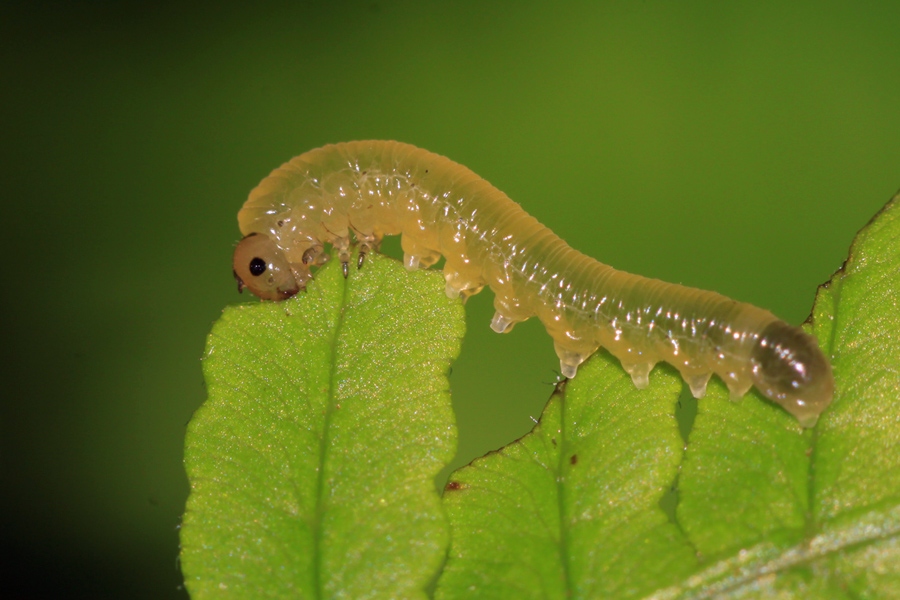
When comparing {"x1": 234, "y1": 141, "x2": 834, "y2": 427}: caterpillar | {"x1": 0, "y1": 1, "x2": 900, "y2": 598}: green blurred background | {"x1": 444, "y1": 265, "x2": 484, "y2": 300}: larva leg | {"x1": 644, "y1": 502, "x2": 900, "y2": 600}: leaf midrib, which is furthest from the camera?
{"x1": 0, "y1": 1, "x2": 900, "y2": 598}: green blurred background

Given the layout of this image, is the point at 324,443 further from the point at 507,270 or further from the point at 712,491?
the point at 712,491

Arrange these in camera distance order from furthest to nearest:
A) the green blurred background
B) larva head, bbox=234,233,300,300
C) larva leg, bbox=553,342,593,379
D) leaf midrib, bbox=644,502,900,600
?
the green blurred background < larva head, bbox=234,233,300,300 < larva leg, bbox=553,342,593,379 < leaf midrib, bbox=644,502,900,600

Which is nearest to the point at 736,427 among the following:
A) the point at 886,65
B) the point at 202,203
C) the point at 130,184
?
the point at 886,65

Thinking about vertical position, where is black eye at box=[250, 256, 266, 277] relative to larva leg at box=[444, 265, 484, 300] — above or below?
above

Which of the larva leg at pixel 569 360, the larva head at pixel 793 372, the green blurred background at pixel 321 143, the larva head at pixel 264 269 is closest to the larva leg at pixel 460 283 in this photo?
the larva leg at pixel 569 360

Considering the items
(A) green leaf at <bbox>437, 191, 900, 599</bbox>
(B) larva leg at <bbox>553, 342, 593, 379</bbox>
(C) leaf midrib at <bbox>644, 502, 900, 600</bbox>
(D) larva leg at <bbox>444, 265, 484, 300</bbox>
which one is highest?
(D) larva leg at <bbox>444, 265, 484, 300</bbox>

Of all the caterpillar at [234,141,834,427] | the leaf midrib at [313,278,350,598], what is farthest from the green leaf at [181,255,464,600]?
the caterpillar at [234,141,834,427]

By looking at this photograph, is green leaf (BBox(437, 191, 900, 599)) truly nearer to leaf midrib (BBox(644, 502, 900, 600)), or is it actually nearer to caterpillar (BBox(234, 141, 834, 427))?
leaf midrib (BBox(644, 502, 900, 600))
